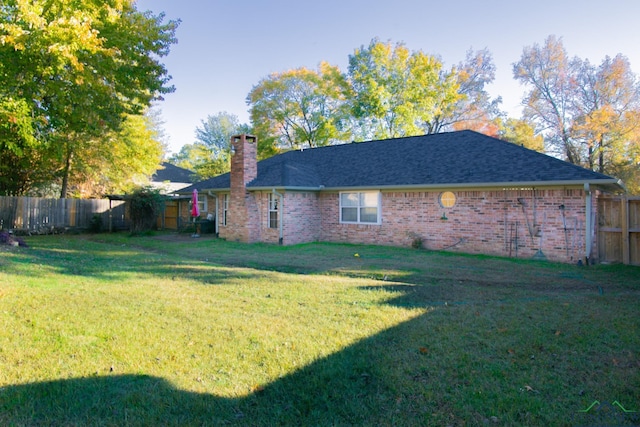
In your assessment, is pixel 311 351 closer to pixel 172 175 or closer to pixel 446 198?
pixel 446 198

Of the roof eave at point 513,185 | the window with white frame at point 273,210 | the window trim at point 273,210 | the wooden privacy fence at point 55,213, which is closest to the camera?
the roof eave at point 513,185

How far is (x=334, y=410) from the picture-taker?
10.5ft

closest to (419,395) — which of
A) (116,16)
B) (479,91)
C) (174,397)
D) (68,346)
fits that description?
(174,397)

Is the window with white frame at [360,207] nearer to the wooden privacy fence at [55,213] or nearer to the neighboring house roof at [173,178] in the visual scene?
the wooden privacy fence at [55,213]

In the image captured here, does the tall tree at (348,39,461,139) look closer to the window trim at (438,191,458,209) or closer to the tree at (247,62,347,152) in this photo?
the tree at (247,62,347,152)

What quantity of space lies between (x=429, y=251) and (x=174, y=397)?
1145 cm

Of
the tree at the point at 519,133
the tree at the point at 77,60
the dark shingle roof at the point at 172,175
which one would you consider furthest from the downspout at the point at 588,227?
the dark shingle roof at the point at 172,175

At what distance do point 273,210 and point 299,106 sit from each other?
1768 cm

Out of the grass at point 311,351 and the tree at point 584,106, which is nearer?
the grass at point 311,351

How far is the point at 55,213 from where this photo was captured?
20672 mm

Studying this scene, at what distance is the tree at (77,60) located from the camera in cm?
1065

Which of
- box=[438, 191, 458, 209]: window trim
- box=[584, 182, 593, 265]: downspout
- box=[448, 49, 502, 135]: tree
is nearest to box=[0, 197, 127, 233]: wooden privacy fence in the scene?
box=[438, 191, 458, 209]: window trim

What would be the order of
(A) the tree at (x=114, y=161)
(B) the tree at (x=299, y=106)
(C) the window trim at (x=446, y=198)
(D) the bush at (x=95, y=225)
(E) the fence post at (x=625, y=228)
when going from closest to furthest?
(E) the fence post at (x=625, y=228) → (C) the window trim at (x=446, y=198) → (D) the bush at (x=95, y=225) → (A) the tree at (x=114, y=161) → (B) the tree at (x=299, y=106)

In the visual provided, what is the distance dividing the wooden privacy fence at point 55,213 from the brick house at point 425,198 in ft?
25.2
